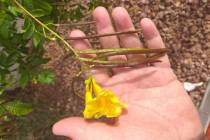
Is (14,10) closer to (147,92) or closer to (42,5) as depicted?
(42,5)

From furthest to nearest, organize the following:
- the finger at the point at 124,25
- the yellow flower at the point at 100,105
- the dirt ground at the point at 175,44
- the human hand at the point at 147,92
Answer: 1. the dirt ground at the point at 175,44
2. the finger at the point at 124,25
3. the human hand at the point at 147,92
4. the yellow flower at the point at 100,105

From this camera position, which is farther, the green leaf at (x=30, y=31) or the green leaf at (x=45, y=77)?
the green leaf at (x=45, y=77)

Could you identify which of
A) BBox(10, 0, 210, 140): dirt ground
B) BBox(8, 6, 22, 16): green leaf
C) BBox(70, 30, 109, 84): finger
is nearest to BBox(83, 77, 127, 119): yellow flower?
BBox(70, 30, 109, 84): finger

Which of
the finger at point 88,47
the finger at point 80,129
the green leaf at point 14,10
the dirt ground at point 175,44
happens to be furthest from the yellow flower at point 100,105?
the dirt ground at point 175,44

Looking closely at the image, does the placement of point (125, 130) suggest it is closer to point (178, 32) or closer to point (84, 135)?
point (84, 135)

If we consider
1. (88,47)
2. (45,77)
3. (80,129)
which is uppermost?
(88,47)

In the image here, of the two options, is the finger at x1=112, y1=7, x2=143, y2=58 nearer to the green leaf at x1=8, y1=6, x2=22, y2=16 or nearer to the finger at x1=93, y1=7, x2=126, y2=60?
the finger at x1=93, y1=7, x2=126, y2=60

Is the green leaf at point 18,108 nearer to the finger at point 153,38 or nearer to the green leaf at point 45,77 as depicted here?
the green leaf at point 45,77

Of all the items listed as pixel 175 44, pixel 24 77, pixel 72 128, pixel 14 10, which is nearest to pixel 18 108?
pixel 24 77
